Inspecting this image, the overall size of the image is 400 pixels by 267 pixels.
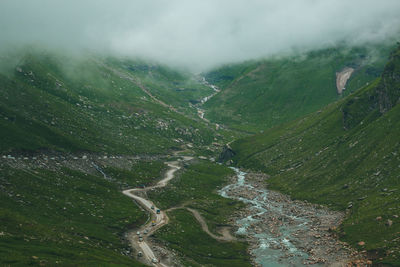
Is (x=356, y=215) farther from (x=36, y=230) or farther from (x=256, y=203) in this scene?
(x=36, y=230)

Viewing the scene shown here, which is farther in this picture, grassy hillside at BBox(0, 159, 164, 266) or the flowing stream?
the flowing stream

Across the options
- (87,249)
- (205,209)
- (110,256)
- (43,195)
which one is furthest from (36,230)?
(205,209)

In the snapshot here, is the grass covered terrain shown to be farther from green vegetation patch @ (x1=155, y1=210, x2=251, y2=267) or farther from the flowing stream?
the flowing stream

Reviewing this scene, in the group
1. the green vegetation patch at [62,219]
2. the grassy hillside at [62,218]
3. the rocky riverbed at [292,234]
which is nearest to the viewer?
the grassy hillside at [62,218]

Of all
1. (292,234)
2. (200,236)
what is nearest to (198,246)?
(200,236)

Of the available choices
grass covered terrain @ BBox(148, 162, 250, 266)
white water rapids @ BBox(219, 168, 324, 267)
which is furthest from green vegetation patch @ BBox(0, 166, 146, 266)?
white water rapids @ BBox(219, 168, 324, 267)

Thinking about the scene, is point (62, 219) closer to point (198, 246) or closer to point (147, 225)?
point (147, 225)

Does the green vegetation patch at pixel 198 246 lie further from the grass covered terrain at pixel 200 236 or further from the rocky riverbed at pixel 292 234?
the rocky riverbed at pixel 292 234

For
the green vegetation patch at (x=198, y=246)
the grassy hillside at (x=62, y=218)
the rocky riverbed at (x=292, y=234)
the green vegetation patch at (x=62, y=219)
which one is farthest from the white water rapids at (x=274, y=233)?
the green vegetation patch at (x=62, y=219)
